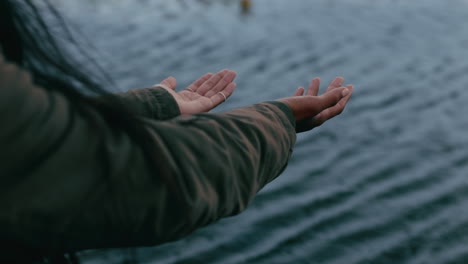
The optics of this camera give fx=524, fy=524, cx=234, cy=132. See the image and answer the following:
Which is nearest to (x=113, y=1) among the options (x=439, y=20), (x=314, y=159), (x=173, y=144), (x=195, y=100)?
(x=439, y=20)

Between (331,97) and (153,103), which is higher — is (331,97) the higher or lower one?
the lower one

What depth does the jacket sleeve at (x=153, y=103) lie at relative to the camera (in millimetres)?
1274

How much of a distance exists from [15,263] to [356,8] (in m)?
5.53

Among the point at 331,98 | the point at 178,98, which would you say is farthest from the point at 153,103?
the point at 331,98

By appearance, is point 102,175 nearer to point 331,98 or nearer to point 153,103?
point 153,103

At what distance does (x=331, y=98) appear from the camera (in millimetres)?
1455

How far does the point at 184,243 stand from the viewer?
2367mm

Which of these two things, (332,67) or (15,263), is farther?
(332,67)

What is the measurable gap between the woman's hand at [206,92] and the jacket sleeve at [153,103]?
125 mm

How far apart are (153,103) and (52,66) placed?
440 mm

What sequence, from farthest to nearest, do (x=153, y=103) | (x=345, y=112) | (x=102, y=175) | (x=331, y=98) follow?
(x=345, y=112), (x=331, y=98), (x=153, y=103), (x=102, y=175)

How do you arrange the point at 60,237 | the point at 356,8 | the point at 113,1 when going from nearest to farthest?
the point at 60,237 → the point at 356,8 → the point at 113,1

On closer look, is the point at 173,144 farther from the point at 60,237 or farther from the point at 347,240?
the point at 347,240

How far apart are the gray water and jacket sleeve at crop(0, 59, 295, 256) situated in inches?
8.5
